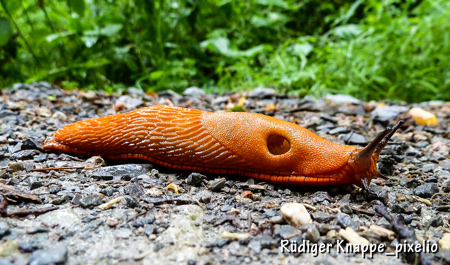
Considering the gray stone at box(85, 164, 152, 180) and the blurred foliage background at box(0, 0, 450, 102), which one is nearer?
the gray stone at box(85, 164, 152, 180)

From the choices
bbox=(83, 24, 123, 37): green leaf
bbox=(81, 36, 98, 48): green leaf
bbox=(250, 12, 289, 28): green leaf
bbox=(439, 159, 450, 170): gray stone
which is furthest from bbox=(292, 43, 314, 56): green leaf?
bbox=(439, 159, 450, 170): gray stone

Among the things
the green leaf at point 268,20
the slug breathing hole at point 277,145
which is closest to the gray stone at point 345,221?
the slug breathing hole at point 277,145

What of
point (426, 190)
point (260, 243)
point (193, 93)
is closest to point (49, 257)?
point (260, 243)

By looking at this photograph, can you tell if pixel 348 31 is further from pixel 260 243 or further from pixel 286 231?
pixel 260 243

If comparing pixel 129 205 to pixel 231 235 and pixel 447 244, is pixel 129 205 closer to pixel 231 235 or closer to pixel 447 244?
pixel 231 235

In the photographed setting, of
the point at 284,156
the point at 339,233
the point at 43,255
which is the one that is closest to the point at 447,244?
the point at 339,233

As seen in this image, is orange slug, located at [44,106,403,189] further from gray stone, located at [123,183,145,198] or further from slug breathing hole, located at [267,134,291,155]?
gray stone, located at [123,183,145,198]
